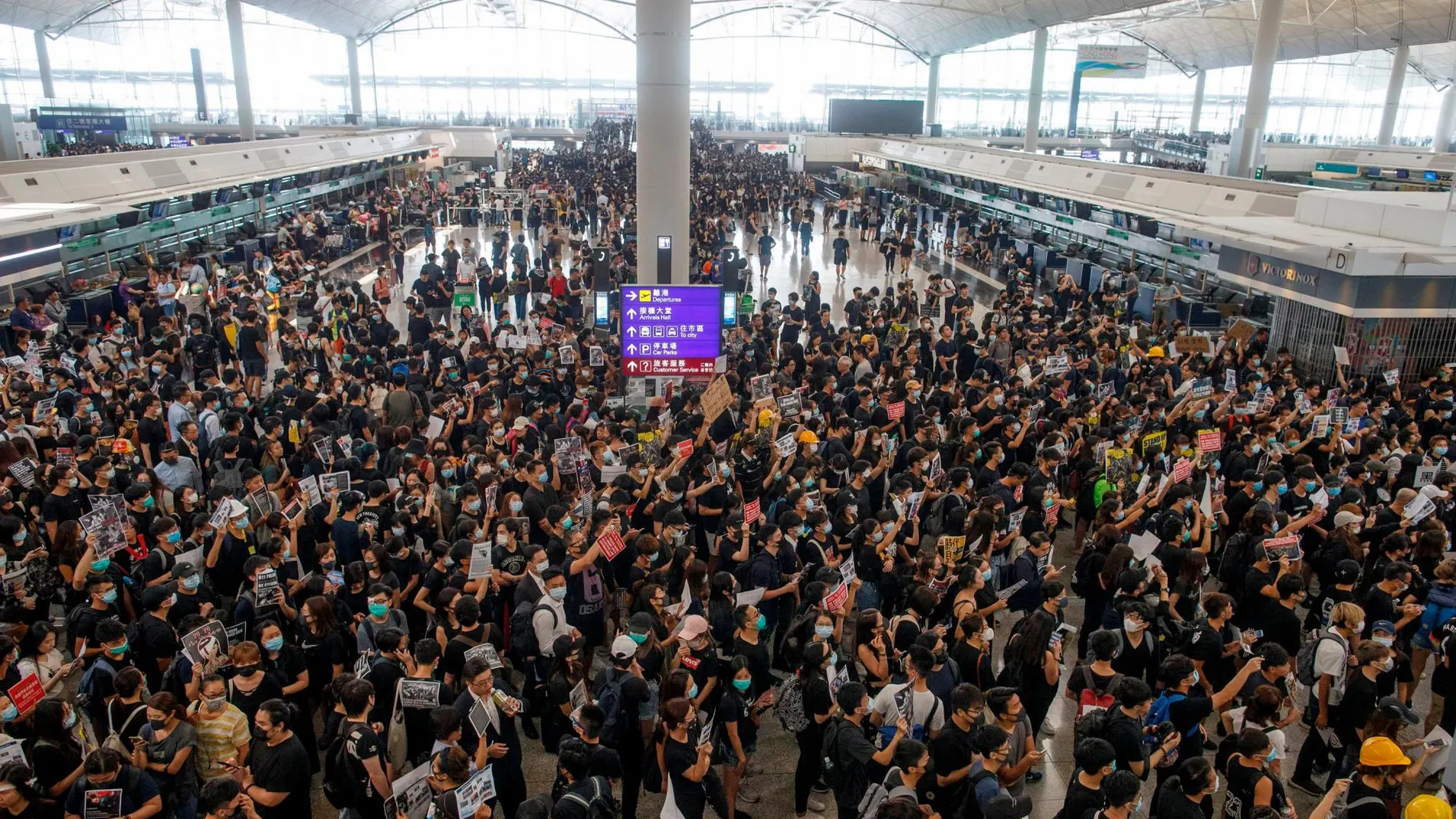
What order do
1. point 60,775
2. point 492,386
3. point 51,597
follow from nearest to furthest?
1. point 60,775
2. point 51,597
3. point 492,386

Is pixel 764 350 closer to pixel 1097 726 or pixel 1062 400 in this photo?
pixel 1062 400

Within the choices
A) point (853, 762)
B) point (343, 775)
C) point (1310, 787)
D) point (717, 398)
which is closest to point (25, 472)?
point (343, 775)

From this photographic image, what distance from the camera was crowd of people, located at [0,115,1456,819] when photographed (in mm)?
4484

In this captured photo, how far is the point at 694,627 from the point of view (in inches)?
207

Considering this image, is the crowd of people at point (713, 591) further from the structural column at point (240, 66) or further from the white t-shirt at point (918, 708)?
the structural column at point (240, 66)

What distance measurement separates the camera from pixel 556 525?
22.2ft

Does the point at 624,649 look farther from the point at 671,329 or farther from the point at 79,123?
the point at 79,123

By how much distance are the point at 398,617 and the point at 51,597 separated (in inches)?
99.2

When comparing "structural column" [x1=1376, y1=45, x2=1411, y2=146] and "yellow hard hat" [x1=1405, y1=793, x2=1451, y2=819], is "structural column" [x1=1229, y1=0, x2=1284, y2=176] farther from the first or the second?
"yellow hard hat" [x1=1405, y1=793, x2=1451, y2=819]

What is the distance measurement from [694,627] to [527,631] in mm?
1092

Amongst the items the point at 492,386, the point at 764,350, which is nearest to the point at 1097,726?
the point at 492,386

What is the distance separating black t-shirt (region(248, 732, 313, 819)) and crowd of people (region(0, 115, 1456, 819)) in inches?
0.8

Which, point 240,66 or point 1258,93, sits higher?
point 240,66

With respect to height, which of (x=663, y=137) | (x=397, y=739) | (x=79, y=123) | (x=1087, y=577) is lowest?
(x=397, y=739)
